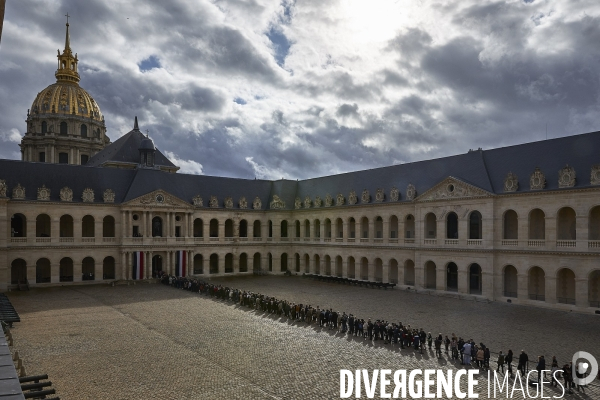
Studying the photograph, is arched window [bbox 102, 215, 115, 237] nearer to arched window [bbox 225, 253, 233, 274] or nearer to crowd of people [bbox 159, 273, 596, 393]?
arched window [bbox 225, 253, 233, 274]

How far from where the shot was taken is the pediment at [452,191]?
48188 millimetres

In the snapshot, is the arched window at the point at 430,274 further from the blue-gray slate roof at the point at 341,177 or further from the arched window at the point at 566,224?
the arched window at the point at 566,224

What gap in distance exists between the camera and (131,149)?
83375 millimetres

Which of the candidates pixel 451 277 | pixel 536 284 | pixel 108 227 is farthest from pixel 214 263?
pixel 536 284

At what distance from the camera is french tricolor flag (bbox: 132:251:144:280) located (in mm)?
61438

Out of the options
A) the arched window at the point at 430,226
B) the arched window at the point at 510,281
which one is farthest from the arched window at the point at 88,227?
the arched window at the point at 510,281

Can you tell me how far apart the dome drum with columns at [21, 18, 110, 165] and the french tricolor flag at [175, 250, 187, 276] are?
50.6 metres

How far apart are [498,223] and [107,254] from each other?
50.8 m

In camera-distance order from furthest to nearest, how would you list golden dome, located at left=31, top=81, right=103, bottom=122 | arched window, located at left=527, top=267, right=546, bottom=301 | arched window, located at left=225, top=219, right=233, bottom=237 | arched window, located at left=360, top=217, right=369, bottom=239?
1. golden dome, located at left=31, top=81, right=103, bottom=122
2. arched window, located at left=225, top=219, right=233, bottom=237
3. arched window, located at left=360, top=217, right=369, bottom=239
4. arched window, located at left=527, top=267, right=546, bottom=301

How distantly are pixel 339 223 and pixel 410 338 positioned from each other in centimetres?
4023

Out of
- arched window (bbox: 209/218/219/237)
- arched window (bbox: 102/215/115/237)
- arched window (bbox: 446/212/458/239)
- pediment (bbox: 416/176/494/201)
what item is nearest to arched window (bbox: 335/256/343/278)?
pediment (bbox: 416/176/494/201)

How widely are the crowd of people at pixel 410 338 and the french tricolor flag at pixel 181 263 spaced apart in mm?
22102

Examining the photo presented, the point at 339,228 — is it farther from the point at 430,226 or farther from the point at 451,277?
the point at 451,277

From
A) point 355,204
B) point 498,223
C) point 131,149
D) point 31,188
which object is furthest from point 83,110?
point 498,223
